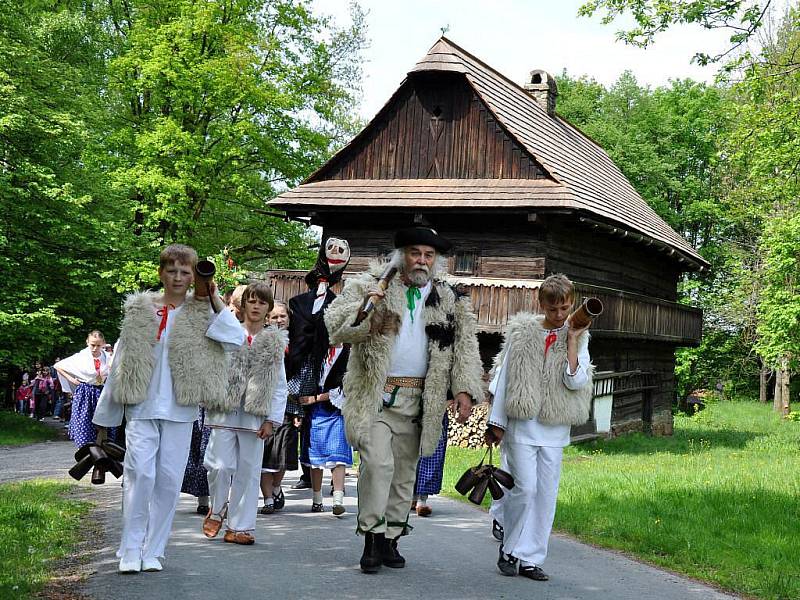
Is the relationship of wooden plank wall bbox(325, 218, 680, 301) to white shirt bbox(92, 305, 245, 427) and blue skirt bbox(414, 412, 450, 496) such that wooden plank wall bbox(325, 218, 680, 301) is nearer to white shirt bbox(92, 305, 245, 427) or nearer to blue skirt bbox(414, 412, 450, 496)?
blue skirt bbox(414, 412, 450, 496)

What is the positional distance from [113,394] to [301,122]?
23.9 metres

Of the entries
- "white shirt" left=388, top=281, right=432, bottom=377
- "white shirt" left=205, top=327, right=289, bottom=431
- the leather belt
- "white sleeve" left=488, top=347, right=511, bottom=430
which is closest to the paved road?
"white shirt" left=205, top=327, right=289, bottom=431

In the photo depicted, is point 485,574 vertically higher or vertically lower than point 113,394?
lower

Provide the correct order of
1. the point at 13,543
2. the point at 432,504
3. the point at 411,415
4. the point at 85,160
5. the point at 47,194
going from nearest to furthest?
1. the point at 411,415
2. the point at 13,543
3. the point at 432,504
4. the point at 47,194
5. the point at 85,160

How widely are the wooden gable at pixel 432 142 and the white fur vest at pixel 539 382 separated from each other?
1553 cm

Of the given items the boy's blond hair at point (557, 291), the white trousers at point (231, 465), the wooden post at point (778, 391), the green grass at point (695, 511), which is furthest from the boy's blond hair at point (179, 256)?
the wooden post at point (778, 391)

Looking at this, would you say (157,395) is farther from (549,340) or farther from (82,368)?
(82,368)

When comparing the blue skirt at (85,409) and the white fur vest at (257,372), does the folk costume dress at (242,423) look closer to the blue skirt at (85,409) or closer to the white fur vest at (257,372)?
the white fur vest at (257,372)

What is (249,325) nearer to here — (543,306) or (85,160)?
(543,306)

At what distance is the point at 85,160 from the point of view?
25.7m

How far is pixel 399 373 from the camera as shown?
6.54 meters

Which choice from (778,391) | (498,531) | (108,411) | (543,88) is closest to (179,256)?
(108,411)

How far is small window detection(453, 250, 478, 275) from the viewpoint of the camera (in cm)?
2191

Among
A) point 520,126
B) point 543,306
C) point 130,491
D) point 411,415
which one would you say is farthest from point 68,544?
point 520,126
